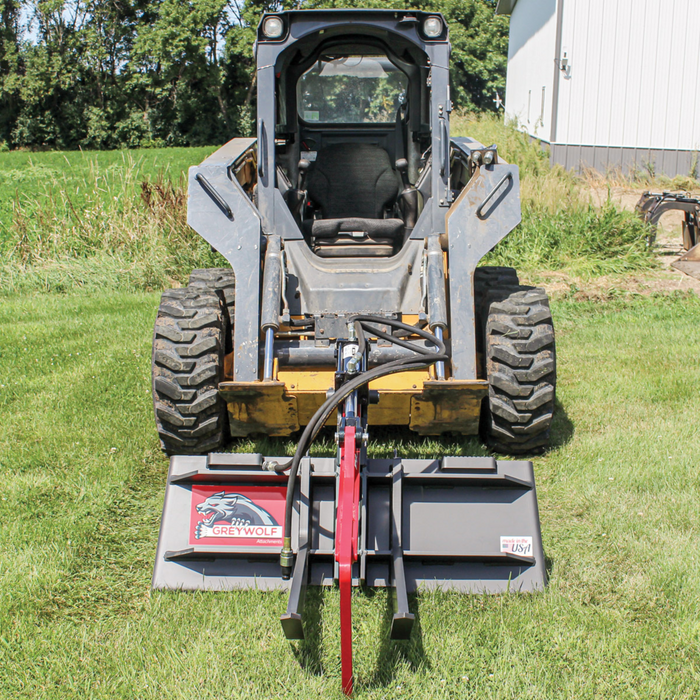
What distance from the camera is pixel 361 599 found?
2943 mm

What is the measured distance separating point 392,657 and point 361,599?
343 mm

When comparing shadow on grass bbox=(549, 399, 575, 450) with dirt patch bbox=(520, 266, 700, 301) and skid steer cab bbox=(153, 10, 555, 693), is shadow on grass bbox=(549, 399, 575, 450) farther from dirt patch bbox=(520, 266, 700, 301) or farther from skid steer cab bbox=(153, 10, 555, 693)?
dirt patch bbox=(520, 266, 700, 301)

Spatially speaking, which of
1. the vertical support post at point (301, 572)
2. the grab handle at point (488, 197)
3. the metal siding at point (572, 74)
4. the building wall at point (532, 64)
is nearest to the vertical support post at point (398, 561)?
the vertical support post at point (301, 572)

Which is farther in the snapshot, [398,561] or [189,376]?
[189,376]

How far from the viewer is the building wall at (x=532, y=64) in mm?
17922

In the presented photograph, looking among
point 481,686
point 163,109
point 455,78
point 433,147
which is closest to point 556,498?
point 481,686

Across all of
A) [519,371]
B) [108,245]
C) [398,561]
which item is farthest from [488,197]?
[108,245]

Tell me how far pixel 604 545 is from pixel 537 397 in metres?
0.82

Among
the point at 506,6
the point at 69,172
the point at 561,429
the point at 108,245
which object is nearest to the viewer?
the point at 561,429

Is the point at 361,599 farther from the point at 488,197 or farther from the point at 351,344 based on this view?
the point at 488,197

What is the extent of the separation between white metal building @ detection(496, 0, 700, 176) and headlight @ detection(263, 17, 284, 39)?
12.6m

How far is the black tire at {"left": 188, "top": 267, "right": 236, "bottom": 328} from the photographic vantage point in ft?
15.7

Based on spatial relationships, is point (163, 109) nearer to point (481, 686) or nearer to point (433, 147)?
point (433, 147)

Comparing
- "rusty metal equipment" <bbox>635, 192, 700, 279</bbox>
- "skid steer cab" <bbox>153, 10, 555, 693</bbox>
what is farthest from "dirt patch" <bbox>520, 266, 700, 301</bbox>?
"skid steer cab" <bbox>153, 10, 555, 693</bbox>
